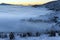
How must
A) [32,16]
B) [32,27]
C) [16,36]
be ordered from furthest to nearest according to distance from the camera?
[32,16] < [32,27] < [16,36]

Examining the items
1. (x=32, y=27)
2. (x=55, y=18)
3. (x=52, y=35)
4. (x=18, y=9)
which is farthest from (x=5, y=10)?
(x=52, y=35)

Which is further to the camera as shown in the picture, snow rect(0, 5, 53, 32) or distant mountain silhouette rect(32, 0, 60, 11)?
distant mountain silhouette rect(32, 0, 60, 11)

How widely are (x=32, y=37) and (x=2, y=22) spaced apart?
5.72ft

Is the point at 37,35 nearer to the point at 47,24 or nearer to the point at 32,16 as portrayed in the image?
the point at 47,24

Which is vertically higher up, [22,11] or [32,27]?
[22,11]

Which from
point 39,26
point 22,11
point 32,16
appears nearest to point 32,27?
point 39,26

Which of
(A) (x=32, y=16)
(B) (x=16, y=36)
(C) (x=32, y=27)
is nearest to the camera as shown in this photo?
(B) (x=16, y=36)

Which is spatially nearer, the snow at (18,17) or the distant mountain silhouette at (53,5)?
the snow at (18,17)

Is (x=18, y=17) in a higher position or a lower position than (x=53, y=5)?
lower

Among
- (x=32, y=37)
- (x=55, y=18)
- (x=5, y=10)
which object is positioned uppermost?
(x=5, y=10)

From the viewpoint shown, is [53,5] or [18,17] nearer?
[18,17]

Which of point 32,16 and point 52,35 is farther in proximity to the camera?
point 32,16

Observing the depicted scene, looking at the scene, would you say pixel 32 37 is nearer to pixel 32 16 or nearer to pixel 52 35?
pixel 52 35

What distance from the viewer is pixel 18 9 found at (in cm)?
813
